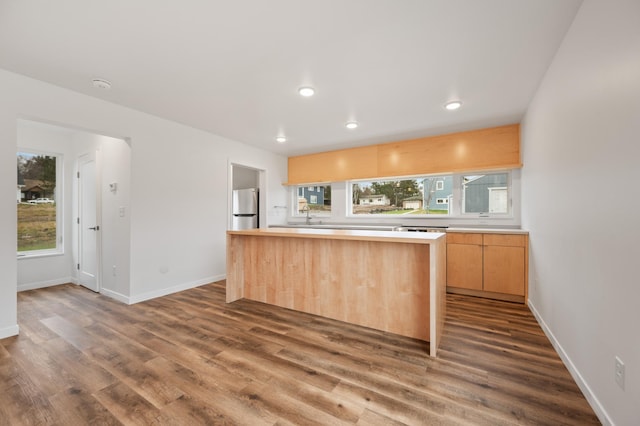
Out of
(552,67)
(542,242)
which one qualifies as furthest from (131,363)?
(552,67)

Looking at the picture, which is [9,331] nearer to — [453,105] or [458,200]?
[453,105]

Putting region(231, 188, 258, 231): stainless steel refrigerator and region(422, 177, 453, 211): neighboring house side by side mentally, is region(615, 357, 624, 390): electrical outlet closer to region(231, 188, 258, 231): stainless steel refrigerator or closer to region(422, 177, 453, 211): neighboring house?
region(422, 177, 453, 211): neighboring house

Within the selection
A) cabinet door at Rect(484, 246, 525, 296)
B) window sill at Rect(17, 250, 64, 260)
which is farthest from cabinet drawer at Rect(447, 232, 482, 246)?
window sill at Rect(17, 250, 64, 260)

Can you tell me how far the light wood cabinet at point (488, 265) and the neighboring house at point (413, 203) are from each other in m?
1.05

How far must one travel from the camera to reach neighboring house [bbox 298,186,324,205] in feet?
19.5

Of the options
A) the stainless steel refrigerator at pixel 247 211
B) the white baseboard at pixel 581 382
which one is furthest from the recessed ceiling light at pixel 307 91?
the white baseboard at pixel 581 382

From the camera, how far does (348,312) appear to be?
277cm

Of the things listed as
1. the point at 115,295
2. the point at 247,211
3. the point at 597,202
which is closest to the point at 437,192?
the point at 597,202

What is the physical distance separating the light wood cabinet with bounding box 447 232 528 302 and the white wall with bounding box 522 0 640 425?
1060 mm

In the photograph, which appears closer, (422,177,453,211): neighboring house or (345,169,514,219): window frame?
(345,169,514,219): window frame

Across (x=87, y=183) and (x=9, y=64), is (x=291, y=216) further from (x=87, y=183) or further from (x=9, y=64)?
(x=9, y=64)

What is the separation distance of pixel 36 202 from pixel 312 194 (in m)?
4.82

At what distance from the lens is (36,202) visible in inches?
173

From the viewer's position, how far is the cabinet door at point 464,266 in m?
3.65
